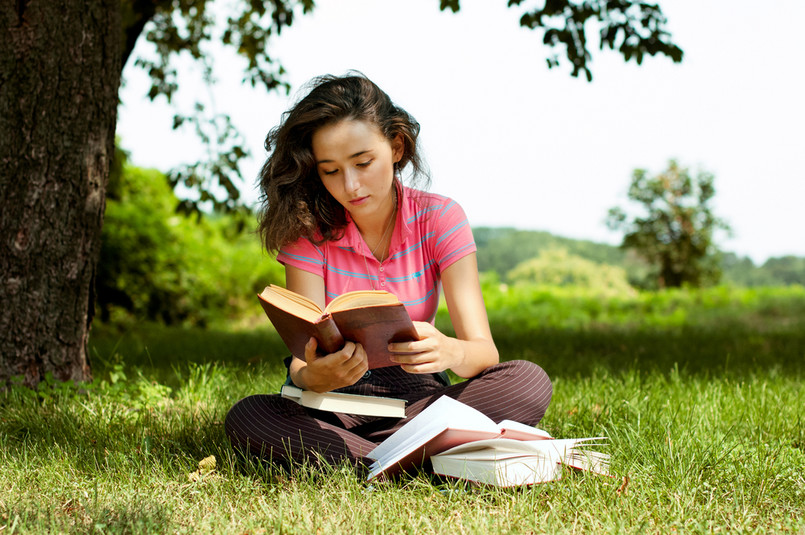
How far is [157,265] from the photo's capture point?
324 inches

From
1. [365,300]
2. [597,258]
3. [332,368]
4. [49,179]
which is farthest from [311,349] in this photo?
[597,258]

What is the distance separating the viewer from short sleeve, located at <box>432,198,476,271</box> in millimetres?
2328

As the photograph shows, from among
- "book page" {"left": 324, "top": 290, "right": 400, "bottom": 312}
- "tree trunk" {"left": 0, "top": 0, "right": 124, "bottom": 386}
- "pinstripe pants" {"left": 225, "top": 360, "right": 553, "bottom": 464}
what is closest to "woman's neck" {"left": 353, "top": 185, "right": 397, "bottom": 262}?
"pinstripe pants" {"left": 225, "top": 360, "right": 553, "bottom": 464}

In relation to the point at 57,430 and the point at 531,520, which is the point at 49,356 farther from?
the point at 531,520

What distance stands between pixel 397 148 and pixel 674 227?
20595 mm

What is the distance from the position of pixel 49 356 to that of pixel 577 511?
250cm

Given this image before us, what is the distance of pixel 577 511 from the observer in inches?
65.8

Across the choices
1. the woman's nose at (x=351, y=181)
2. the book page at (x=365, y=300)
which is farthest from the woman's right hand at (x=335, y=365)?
the woman's nose at (x=351, y=181)

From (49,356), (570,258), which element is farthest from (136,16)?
(570,258)

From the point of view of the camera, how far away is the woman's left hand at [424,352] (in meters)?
1.89

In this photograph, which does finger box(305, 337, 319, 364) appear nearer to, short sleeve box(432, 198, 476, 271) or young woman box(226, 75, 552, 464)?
young woman box(226, 75, 552, 464)

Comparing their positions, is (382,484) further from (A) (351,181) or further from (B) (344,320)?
(A) (351,181)

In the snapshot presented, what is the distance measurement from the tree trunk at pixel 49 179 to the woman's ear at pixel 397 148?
1.65 m

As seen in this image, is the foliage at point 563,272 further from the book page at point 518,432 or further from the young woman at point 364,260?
the book page at point 518,432
